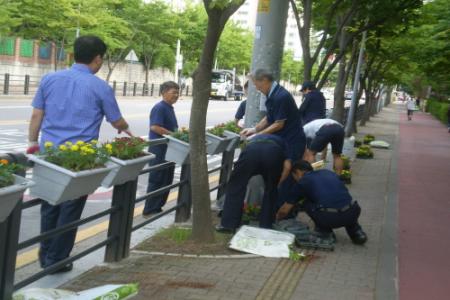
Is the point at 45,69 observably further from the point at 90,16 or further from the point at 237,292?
the point at 237,292

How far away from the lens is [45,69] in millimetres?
47344

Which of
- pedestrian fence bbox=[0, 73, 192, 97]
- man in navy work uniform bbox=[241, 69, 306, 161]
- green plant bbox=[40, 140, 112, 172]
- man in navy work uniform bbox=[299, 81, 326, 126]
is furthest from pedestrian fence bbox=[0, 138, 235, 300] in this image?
pedestrian fence bbox=[0, 73, 192, 97]

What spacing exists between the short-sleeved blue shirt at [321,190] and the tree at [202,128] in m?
1.08

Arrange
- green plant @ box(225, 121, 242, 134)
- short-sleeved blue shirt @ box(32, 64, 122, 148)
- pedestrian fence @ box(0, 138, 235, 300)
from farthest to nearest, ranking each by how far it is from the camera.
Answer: green plant @ box(225, 121, 242, 134), short-sleeved blue shirt @ box(32, 64, 122, 148), pedestrian fence @ box(0, 138, 235, 300)

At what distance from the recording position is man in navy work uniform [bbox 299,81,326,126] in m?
11.8

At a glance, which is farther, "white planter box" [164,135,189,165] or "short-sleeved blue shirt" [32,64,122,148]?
"white planter box" [164,135,189,165]

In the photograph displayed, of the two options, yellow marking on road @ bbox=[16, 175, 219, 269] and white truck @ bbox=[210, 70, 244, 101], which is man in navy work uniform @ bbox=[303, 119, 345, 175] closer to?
yellow marking on road @ bbox=[16, 175, 219, 269]

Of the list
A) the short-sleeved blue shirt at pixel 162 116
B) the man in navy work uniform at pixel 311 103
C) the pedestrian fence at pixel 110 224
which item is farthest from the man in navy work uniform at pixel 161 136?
the man in navy work uniform at pixel 311 103

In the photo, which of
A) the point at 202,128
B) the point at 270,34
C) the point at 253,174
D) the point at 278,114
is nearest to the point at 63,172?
the point at 202,128

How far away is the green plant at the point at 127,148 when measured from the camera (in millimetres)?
5195

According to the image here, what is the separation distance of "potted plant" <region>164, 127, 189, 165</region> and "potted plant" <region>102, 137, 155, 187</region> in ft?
4.35

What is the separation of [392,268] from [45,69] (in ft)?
145

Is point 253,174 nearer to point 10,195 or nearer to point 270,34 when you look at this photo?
point 270,34

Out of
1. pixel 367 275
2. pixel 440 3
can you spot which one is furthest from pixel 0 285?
pixel 440 3
